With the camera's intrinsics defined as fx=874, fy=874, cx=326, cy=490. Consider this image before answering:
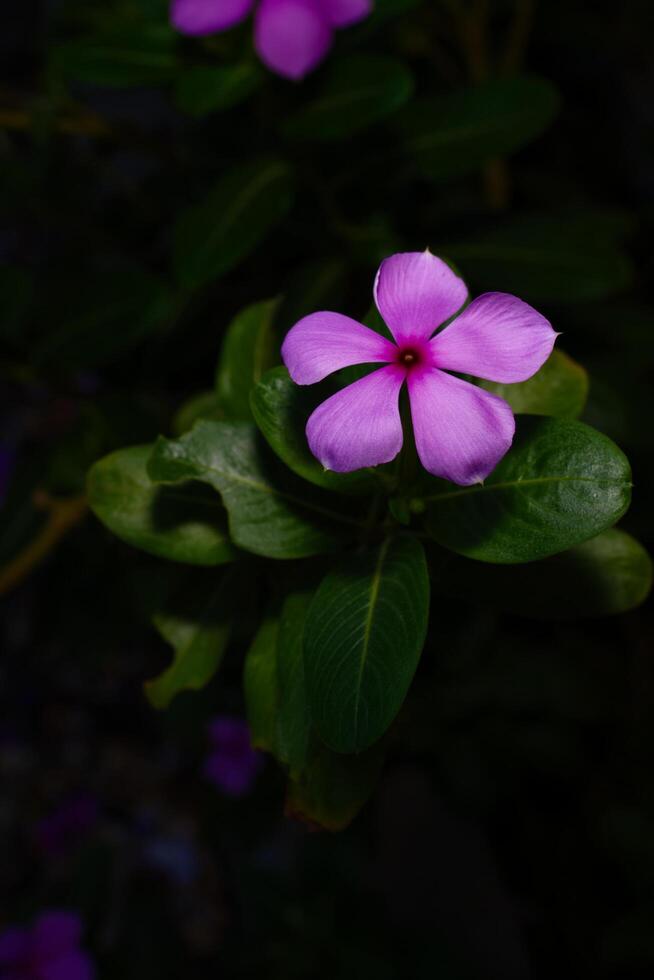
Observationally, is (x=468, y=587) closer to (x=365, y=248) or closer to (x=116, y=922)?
(x=365, y=248)

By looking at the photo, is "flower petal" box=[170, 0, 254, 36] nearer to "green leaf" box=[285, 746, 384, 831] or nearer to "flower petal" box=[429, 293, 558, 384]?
"flower petal" box=[429, 293, 558, 384]

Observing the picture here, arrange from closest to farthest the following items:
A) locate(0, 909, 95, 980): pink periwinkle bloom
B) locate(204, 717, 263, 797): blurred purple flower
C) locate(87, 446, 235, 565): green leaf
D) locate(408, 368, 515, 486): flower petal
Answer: locate(408, 368, 515, 486): flower petal, locate(87, 446, 235, 565): green leaf, locate(0, 909, 95, 980): pink periwinkle bloom, locate(204, 717, 263, 797): blurred purple flower

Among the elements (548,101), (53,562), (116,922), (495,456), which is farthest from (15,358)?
(116,922)

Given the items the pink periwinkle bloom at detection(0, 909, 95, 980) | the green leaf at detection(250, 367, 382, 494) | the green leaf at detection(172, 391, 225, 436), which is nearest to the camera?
the green leaf at detection(250, 367, 382, 494)

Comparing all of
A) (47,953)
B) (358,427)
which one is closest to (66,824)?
(47,953)

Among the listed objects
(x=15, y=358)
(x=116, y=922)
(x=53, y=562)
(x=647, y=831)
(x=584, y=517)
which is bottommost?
(x=116, y=922)

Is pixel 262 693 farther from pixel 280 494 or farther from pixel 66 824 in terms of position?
pixel 66 824

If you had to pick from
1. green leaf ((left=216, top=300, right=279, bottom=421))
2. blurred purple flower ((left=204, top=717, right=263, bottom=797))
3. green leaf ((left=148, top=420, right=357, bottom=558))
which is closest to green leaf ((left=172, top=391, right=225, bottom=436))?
green leaf ((left=216, top=300, right=279, bottom=421))
